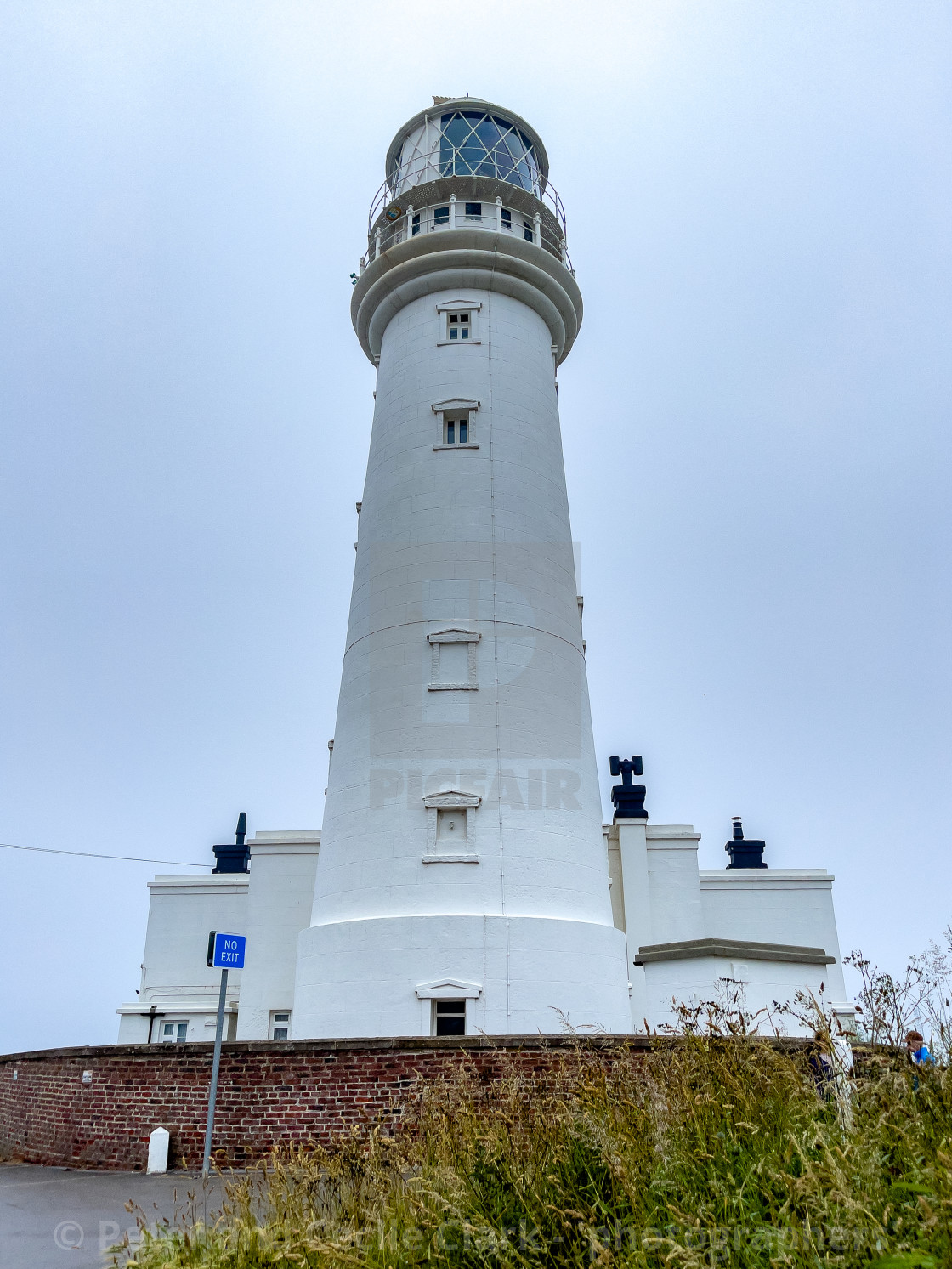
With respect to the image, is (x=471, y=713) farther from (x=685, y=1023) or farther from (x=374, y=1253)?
(x=374, y=1253)

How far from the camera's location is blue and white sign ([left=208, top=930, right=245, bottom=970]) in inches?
396

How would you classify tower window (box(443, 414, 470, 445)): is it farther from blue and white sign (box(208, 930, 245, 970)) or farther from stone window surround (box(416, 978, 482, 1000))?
blue and white sign (box(208, 930, 245, 970))

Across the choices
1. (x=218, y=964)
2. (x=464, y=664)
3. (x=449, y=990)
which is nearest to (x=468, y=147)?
(x=464, y=664)

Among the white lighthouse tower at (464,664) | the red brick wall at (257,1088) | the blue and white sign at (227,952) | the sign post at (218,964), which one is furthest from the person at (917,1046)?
the white lighthouse tower at (464,664)

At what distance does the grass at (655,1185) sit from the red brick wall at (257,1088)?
4417 millimetres

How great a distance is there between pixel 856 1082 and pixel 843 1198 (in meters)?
1.51

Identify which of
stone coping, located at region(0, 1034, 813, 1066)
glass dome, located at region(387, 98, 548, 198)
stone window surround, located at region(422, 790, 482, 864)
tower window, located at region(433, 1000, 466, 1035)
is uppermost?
glass dome, located at region(387, 98, 548, 198)

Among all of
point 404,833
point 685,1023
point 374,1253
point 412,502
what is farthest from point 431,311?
point 374,1253

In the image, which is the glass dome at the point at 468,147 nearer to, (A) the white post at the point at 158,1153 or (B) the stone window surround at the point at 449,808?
(B) the stone window surround at the point at 449,808

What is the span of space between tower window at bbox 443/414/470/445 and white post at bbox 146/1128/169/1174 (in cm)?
1123

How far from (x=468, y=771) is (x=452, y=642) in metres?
2.10

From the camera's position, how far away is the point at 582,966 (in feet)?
43.0

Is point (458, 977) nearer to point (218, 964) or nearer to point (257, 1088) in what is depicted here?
point (257, 1088)

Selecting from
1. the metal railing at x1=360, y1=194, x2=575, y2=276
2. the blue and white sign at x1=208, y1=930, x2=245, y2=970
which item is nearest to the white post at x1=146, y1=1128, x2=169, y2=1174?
the blue and white sign at x1=208, y1=930, x2=245, y2=970
